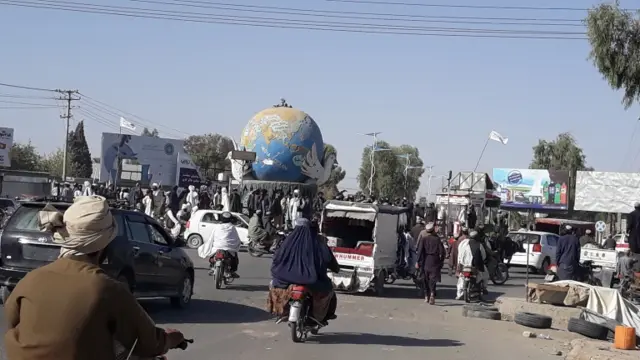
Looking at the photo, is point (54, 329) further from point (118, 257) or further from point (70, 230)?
point (118, 257)

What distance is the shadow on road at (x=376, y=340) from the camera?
11.3 metres

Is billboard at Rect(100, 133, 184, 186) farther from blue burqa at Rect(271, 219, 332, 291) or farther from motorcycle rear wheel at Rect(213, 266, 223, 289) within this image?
blue burqa at Rect(271, 219, 332, 291)

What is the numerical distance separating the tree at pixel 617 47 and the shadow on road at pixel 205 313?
1224 centimetres

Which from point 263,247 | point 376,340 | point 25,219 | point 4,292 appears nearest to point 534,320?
point 376,340

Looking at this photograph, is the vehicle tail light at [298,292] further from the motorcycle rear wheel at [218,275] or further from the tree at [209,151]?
the tree at [209,151]

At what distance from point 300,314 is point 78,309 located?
25.5 ft

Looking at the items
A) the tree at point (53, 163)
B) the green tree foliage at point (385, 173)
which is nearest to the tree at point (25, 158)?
the tree at point (53, 163)

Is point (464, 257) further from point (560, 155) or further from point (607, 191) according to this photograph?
point (560, 155)

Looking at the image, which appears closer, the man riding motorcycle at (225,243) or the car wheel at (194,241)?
the man riding motorcycle at (225,243)

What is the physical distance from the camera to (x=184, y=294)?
13914 millimetres

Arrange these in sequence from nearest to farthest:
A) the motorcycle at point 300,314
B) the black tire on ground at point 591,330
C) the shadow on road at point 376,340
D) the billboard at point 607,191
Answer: the motorcycle at point 300,314 → the shadow on road at point 376,340 → the black tire on ground at point 591,330 → the billboard at point 607,191

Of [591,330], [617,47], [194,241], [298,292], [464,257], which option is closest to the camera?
[298,292]

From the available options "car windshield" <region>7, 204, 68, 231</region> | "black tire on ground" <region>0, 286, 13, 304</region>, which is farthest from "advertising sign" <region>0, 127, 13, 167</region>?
"car windshield" <region>7, 204, 68, 231</region>

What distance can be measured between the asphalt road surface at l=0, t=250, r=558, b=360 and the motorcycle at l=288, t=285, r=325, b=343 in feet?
0.65
